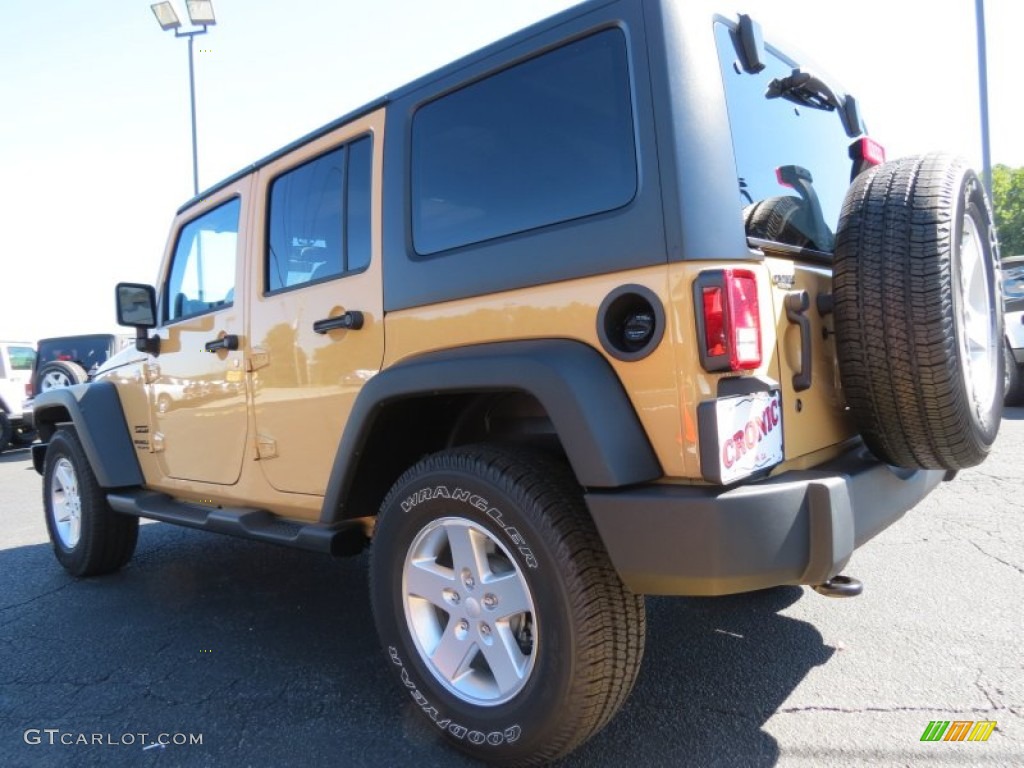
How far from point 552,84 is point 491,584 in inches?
57.6

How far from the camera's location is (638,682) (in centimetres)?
260

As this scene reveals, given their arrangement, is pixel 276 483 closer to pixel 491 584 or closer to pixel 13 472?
pixel 491 584

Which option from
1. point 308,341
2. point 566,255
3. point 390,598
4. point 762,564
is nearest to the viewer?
point 762,564

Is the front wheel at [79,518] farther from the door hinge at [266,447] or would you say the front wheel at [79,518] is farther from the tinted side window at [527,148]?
the tinted side window at [527,148]

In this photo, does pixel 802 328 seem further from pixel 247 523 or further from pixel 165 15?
pixel 165 15

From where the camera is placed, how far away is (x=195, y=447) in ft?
11.4

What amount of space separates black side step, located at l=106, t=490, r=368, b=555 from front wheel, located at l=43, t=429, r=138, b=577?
318 mm

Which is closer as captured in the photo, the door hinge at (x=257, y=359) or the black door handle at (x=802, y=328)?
the black door handle at (x=802, y=328)

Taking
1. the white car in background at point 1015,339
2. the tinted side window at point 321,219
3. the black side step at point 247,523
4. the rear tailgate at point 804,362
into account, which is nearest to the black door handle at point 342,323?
the tinted side window at point 321,219

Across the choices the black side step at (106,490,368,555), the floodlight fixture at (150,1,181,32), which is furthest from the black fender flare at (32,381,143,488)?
the floodlight fixture at (150,1,181,32)

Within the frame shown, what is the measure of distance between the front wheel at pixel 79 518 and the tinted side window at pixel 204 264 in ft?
3.75

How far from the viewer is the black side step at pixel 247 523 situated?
268 centimetres

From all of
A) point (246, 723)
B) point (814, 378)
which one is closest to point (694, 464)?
point (814, 378)

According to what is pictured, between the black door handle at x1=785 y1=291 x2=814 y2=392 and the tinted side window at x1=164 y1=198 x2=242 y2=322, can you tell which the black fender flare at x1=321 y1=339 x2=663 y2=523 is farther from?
the tinted side window at x1=164 y1=198 x2=242 y2=322
